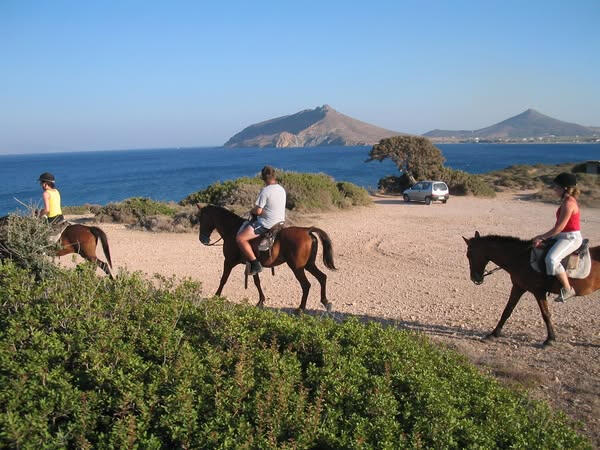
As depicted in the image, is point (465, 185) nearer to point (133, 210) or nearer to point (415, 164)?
point (415, 164)

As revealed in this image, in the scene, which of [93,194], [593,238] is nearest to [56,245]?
[593,238]

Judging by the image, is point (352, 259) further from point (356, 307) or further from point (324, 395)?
point (324, 395)

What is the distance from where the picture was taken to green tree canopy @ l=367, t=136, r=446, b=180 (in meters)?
39.4

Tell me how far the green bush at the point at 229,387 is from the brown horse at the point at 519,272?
2866 millimetres

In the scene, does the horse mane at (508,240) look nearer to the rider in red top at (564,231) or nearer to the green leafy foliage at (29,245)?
the rider in red top at (564,231)

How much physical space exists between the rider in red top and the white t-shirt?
3.93m

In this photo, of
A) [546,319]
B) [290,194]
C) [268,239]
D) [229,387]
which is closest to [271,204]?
[268,239]

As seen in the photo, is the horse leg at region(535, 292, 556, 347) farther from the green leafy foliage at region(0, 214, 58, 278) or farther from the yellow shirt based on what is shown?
the yellow shirt

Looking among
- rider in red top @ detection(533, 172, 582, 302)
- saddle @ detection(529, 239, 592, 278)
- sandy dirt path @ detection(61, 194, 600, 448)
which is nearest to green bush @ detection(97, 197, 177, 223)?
sandy dirt path @ detection(61, 194, 600, 448)

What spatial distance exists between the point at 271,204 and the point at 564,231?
4354mm

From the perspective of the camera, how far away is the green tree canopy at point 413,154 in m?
39.4

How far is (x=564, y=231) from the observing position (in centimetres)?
704

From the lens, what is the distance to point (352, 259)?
13.8m

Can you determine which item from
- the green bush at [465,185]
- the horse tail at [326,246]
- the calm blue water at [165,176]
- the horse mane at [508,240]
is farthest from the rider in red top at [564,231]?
the green bush at [465,185]
